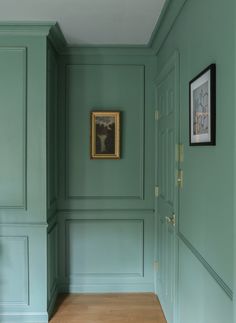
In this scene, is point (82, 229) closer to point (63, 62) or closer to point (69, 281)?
point (69, 281)

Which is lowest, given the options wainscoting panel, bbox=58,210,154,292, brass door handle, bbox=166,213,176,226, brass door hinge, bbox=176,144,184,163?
wainscoting panel, bbox=58,210,154,292

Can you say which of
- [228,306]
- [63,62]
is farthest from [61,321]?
[63,62]

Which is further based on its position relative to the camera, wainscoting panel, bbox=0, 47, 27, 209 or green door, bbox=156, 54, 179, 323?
wainscoting panel, bbox=0, 47, 27, 209

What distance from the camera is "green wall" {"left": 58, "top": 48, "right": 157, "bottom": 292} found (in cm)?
355

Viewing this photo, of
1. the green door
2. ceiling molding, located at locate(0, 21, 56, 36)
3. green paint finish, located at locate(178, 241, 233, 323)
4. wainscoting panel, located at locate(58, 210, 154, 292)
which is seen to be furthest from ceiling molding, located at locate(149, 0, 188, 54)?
wainscoting panel, located at locate(58, 210, 154, 292)

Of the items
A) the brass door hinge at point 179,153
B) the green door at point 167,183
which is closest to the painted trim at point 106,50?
the green door at point 167,183

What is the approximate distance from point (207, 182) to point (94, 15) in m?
1.66

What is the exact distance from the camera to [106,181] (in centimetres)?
357

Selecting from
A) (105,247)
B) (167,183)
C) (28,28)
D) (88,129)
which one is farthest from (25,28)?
(105,247)

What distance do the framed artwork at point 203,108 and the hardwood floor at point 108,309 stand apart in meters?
1.83

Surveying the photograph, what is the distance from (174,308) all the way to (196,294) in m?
0.65

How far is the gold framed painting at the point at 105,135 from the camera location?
351cm

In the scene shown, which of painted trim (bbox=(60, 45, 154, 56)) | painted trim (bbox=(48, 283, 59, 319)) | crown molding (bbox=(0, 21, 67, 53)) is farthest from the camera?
painted trim (bbox=(60, 45, 154, 56))

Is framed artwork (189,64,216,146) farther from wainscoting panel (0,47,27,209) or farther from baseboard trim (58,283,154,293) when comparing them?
baseboard trim (58,283,154,293)
